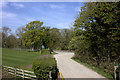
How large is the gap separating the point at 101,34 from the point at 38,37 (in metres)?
34.0

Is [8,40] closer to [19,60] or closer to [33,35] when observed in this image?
[33,35]

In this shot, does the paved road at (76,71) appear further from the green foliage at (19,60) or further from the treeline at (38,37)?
the treeline at (38,37)

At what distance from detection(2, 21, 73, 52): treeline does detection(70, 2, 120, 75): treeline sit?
2375cm

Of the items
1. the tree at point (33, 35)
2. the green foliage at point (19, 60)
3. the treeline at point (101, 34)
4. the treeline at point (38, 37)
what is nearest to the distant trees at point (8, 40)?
the treeline at point (38, 37)

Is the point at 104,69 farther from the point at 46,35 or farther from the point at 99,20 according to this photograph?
the point at 46,35

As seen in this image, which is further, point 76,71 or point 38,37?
point 38,37

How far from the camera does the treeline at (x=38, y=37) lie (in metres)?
44.5

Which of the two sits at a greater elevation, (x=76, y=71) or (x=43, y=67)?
(x=43, y=67)

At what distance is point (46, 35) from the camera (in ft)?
155

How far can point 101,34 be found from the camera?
1201 centimetres

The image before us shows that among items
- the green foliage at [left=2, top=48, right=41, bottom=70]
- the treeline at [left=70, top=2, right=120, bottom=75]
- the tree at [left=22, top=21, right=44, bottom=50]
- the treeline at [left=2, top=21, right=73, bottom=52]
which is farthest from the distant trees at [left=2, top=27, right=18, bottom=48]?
the treeline at [left=70, top=2, right=120, bottom=75]

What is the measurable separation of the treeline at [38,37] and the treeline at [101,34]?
23.7 m

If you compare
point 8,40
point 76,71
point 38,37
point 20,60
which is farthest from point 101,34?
point 8,40

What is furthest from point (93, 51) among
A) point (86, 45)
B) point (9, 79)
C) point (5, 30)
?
point (5, 30)
